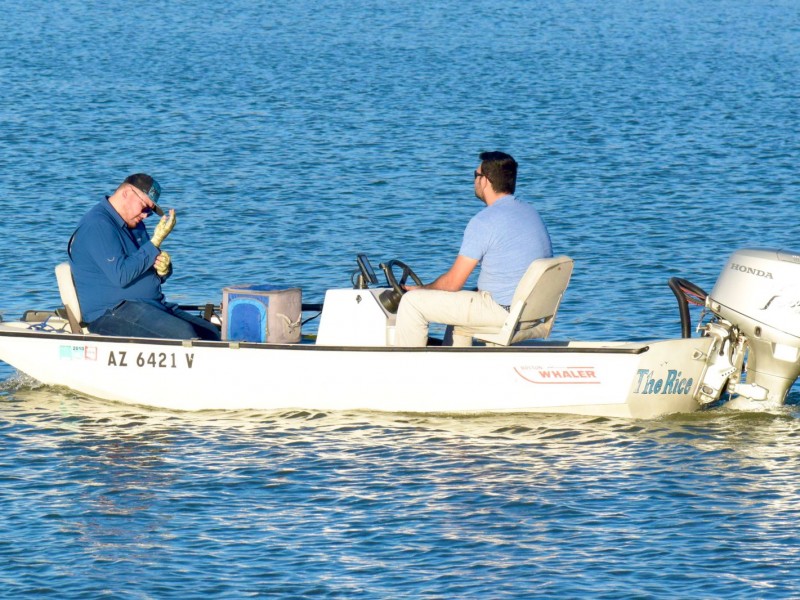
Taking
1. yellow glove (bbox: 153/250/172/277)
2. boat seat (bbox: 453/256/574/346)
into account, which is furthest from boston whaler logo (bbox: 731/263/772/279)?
yellow glove (bbox: 153/250/172/277)

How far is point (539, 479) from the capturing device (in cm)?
916

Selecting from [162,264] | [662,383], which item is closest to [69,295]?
[162,264]

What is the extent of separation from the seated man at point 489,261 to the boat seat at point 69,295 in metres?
2.22

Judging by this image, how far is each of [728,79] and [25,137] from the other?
14290 mm

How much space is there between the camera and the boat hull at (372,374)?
984cm

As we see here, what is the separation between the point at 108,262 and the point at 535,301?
280 centimetres

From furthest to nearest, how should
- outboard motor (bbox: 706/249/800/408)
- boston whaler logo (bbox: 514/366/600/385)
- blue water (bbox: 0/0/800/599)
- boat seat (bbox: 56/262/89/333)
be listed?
boat seat (bbox: 56/262/89/333) → boston whaler logo (bbox: 514/366/600/385) → outboard motor (bbox: 706/249/800/408) → blue water (bbox: 0/0/800/599)

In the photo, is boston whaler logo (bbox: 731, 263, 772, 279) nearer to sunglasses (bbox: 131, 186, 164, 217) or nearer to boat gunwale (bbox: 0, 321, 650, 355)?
boat gunwale (bbox: 0, 321, 650, 355)

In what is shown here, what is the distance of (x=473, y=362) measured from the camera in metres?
9.94

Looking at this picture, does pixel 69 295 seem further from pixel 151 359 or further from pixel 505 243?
pixel 505 243

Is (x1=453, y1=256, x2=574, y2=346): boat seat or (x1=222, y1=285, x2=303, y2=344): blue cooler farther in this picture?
(x1=222, y1=285, x2=303, y2=344): blue cooler

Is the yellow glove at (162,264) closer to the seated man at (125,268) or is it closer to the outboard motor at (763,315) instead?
the seated man at (125,268)

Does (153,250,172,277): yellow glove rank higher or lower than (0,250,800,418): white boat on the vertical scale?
higher

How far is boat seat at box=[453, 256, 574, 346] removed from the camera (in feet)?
31.8
